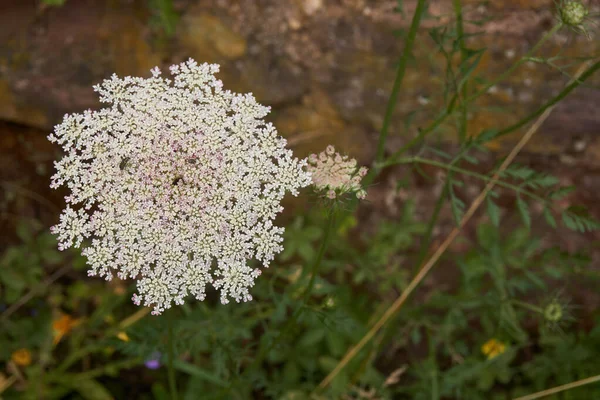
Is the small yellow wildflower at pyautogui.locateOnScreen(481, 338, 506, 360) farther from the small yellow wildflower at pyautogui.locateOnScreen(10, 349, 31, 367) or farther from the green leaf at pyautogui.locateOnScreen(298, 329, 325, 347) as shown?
the small yellow wildflower at pyautogui.locateOnScreen(10, 349, 31, 367)

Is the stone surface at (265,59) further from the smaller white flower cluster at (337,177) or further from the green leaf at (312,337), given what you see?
the smaller white flower cluster at (337,177)

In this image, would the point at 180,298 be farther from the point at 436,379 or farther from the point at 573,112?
the point at 573,112

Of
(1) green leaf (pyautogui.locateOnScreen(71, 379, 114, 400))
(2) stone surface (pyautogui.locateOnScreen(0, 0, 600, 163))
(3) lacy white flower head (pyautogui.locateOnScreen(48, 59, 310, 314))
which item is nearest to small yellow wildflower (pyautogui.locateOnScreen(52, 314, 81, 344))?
(1) green leaf (pyautogui.locateOnScreen(71, 379, 114, 400))

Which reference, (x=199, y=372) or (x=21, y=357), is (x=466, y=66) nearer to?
(x=199, y=372)

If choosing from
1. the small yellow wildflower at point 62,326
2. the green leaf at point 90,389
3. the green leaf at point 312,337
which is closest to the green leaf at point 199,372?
the green leaf at point 312,337

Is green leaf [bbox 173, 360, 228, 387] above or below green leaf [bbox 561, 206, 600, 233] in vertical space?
below

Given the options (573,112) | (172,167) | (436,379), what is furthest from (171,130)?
(573,112)
